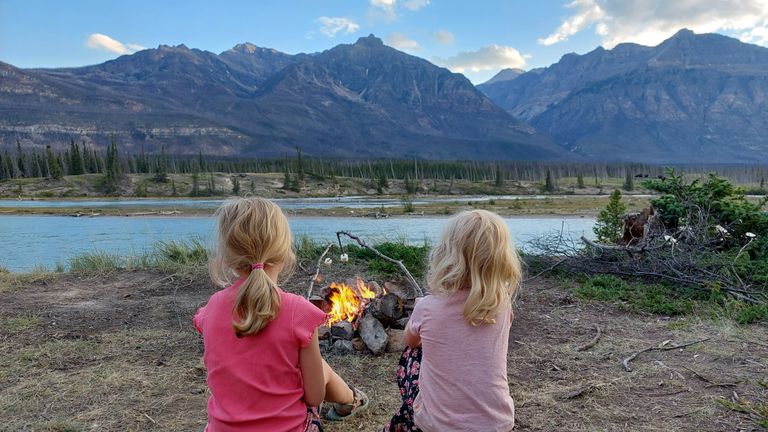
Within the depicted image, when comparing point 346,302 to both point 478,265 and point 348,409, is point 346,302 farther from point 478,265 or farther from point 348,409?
point 478,265

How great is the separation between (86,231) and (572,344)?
86.6ft

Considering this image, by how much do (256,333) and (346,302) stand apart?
3.48 metres

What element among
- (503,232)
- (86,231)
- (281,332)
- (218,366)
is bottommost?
(86,231)

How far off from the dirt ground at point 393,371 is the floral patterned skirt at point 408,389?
2.82 ft

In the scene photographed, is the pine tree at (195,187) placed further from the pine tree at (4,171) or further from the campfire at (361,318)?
the campfire at (361,318)

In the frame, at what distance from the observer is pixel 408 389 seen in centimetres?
304

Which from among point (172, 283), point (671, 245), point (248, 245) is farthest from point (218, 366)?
point (671, 245)

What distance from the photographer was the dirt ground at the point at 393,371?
3812 mm

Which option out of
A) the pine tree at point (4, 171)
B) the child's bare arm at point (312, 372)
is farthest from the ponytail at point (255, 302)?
the pine tree at point (4, 171)

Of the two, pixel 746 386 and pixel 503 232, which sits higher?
pixel 503 232

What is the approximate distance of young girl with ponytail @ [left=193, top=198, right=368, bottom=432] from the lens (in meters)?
2.29

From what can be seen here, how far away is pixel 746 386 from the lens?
4145mm

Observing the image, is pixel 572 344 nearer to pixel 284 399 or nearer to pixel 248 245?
pixel 284 399

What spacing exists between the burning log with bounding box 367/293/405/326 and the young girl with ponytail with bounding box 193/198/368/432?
3.02m
